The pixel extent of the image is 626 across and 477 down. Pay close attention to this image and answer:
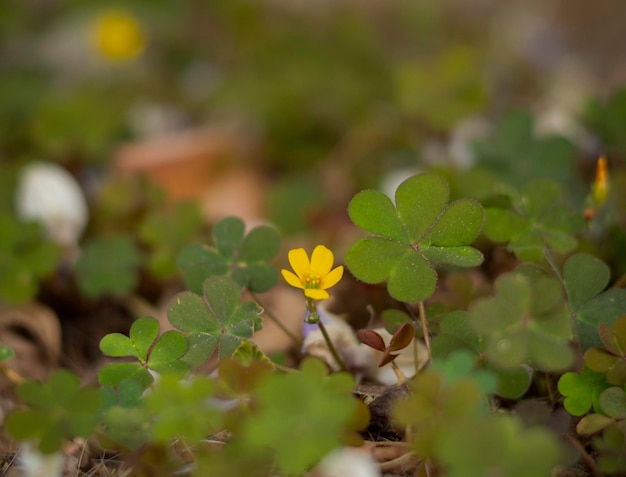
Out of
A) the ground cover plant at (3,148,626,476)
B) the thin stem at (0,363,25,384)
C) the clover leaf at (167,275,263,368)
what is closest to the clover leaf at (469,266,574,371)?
the ground cover plant at (3,148,626,476)

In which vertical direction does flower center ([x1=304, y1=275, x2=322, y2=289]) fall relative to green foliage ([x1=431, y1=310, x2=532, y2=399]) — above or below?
above

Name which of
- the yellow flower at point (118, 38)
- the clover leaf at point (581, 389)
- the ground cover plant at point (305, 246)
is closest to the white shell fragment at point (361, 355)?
the ground cover plant at point (305, 246)

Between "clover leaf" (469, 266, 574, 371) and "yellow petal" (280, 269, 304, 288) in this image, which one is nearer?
"clover leaf" (469, 266, 574, 371)

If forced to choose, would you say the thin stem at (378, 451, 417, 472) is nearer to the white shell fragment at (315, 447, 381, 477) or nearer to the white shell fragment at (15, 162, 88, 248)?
the white shell fragment at (315, 447, 381, 477)

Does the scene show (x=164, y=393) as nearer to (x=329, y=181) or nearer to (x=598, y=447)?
(x=598, y=447)

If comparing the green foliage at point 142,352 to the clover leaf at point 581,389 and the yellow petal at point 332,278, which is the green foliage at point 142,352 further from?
the clover leaf at point 581,389

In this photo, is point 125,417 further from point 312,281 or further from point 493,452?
Answer: point 493,452
